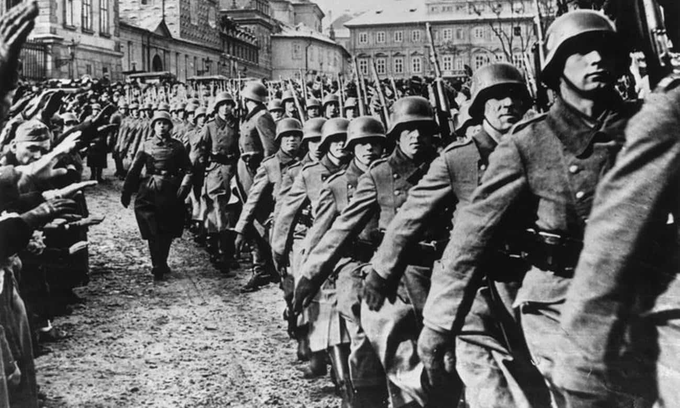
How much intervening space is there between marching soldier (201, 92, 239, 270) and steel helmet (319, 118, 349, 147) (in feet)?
16.4

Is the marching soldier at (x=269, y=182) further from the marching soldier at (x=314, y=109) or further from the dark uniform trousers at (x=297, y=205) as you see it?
the marching soldier at (x=314, y=109)

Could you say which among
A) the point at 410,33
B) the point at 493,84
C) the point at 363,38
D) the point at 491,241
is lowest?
the point at 491,241

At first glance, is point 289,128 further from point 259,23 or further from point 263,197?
point 259,23

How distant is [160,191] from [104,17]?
3700cm

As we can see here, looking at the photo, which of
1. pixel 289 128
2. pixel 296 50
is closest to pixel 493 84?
pixel 289 128

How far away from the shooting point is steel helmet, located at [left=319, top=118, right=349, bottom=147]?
23.0 ft

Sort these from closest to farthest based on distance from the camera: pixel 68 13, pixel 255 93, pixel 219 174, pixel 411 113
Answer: pixel 411 113, pixel 255 93, pixel 219 174, pixel 68 13

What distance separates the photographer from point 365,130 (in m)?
6.09

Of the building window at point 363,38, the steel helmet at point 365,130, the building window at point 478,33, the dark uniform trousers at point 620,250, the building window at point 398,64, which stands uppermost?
the building window at point 363,38

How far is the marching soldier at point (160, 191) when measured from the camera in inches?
434

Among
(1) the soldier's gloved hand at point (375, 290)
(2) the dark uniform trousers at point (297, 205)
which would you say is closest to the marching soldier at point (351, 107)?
(2) the dark uniform trousers at point (297, 205)

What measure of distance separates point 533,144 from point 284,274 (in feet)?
16.0

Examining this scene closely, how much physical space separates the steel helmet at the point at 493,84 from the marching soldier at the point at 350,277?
1.06 meters

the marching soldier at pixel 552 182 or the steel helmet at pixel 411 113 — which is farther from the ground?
the steel helmet at pixel 411 113
